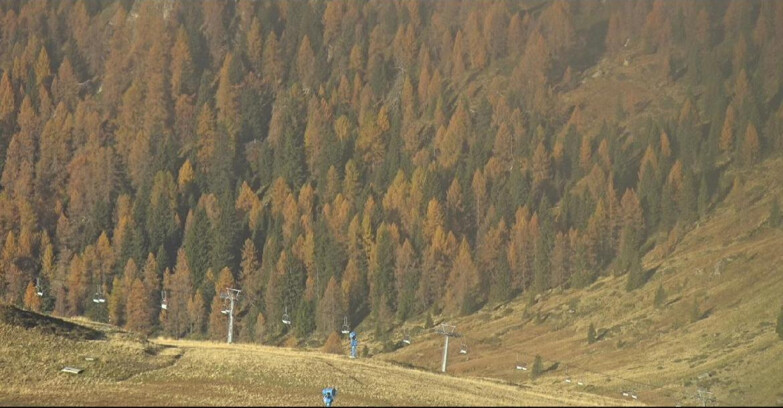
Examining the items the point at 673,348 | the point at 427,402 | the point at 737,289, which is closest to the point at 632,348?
the point at 673,348

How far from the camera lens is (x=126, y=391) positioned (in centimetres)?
7906

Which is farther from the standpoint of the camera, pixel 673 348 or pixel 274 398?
pixel 673 348

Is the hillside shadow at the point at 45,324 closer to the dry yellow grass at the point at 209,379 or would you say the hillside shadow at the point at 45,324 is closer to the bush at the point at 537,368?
the dry yellow grass at the point at 209,379

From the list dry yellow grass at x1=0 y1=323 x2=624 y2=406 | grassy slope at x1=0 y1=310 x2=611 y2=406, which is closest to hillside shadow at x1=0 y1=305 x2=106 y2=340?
grassy slope at x1=0 y1=310 x2=611 y2=406

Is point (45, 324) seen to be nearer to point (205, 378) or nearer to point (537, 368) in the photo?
point (205, 378)

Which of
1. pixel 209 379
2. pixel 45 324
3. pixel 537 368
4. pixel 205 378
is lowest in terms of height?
pixel 209 379

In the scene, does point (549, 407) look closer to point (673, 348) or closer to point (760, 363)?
point (760, 363)

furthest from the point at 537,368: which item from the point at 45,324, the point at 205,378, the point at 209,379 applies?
the point at 209,379

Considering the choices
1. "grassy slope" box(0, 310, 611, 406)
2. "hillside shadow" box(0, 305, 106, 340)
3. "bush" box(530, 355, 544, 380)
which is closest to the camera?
"grassy slope" box(0, 310, 611, 406)

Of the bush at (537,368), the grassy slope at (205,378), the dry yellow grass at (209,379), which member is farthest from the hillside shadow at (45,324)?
the bush at (537,368)

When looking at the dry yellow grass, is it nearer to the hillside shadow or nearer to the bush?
the hillside shadow

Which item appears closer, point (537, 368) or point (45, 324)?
point (45, 324)

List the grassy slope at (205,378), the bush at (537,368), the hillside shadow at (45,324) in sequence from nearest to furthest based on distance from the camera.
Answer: the grassy slope at (205,378) < the hillside shadow at (45,324) < the bush at (537,368)

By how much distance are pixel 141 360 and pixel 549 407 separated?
109 ft
